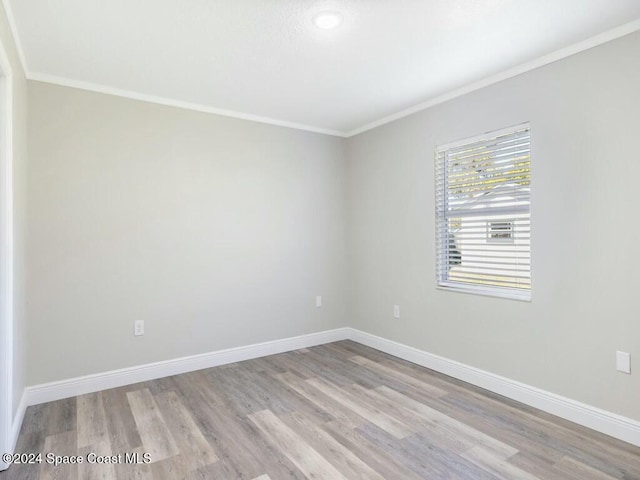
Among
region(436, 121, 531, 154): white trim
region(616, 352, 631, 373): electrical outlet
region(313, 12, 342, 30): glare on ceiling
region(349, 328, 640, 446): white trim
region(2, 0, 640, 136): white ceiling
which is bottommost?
region(349, 328, 640, 446): white trim

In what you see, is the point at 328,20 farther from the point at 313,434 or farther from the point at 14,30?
the point at 313,434

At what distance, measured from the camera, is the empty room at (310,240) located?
2.10 meters

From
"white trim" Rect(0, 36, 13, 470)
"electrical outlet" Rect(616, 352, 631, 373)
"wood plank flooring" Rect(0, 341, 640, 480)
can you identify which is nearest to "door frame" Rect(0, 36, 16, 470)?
"white trim" Rect(0, 36, 13, 470)

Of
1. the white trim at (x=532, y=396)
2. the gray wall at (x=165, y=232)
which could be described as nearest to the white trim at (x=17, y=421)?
the gray wall at (x=165, y=232)

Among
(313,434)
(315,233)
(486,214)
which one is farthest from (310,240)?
(313,434)

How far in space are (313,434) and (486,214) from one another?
207 centimetres

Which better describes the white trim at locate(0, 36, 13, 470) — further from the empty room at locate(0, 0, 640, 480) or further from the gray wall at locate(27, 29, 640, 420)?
the gray wall at locate(27, 29, 640, 420)

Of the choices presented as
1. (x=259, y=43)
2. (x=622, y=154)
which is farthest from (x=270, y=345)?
(x=622, y=154)

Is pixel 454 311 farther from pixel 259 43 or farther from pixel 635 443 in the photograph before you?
pixel 259 43

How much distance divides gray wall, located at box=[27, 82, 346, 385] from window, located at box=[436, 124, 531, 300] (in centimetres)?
143

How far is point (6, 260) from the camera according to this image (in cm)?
203

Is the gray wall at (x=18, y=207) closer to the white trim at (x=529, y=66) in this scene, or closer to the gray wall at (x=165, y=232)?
the gray wall at (x=165, y=232)

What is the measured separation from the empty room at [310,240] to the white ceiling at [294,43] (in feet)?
0.06

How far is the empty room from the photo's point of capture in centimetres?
210
